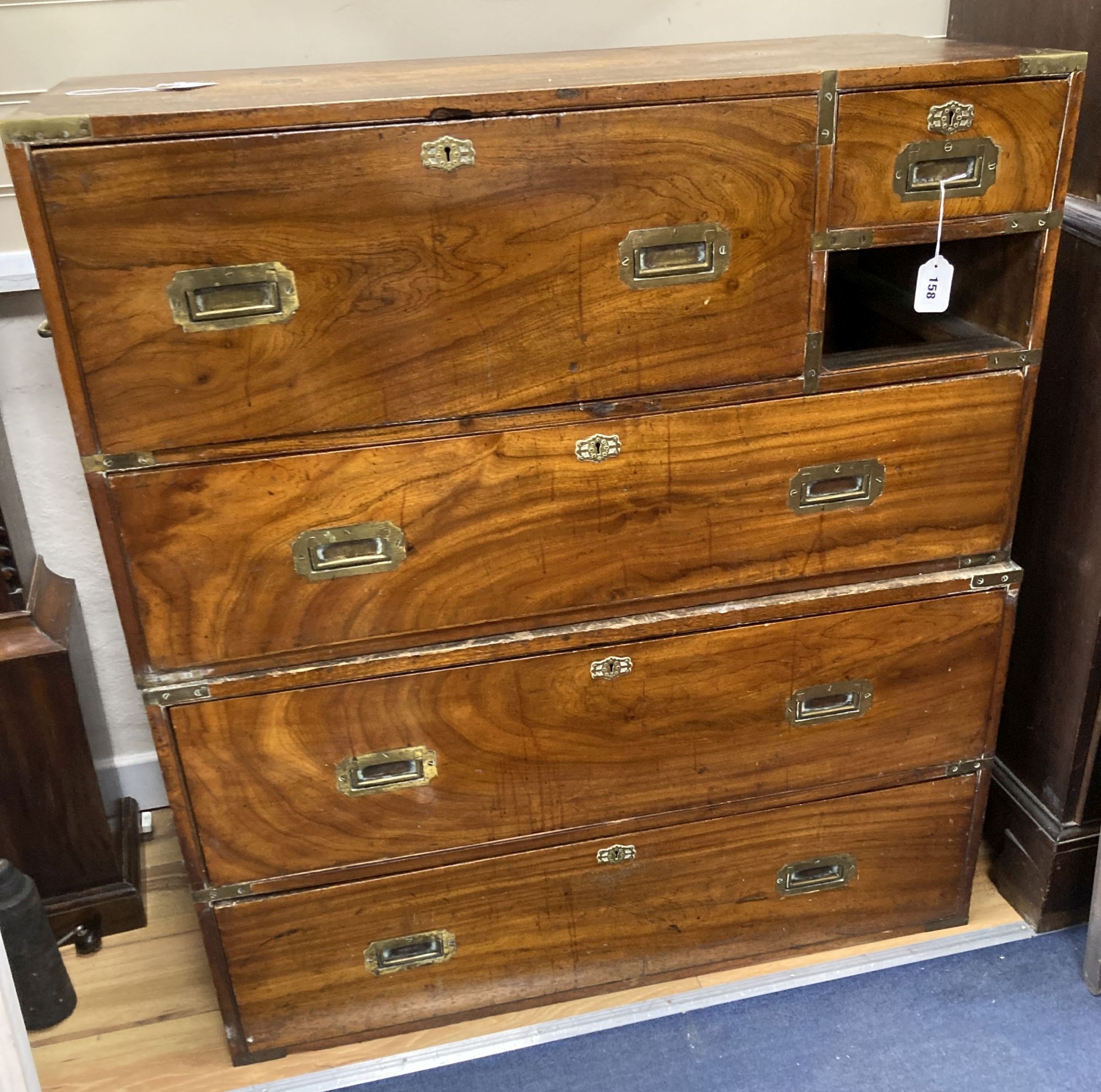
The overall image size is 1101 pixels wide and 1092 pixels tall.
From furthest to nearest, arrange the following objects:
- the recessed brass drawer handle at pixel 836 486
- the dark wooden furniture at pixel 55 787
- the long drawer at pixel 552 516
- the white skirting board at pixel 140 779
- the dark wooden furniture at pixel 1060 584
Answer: the white skirting board at pixel 140 779 < the dark wooden furniture at pixel 55 787 < the dark wooden furniture at pixel 1060 584 < the recessed brass drawer handle at pixel 836 486 < the long drawer at pixel 552 516

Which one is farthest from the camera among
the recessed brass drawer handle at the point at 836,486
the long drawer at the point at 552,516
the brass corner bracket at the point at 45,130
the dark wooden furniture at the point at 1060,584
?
the dark wooden furniture at the point at 1060,584

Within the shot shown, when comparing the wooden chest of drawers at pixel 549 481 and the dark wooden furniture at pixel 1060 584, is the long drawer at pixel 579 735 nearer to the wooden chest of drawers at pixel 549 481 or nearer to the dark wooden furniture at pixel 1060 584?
the wooden chest of drawers at pixel 549 481

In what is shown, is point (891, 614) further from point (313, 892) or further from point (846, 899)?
point (313, 892)

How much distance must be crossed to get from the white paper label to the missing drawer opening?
0.06 meters

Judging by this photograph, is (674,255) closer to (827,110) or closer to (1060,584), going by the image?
(827,110)

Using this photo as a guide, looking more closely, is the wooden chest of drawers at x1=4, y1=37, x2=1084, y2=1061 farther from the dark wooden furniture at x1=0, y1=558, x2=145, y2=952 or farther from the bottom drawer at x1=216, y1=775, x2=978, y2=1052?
the dark wooden furniture at x1=0, y1=558, x2=145, y2=952

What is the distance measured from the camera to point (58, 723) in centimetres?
155

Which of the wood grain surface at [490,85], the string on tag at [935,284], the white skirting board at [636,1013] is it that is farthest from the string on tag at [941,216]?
the white skirting board at [636,1013]

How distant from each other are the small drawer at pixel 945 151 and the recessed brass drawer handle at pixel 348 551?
585mm

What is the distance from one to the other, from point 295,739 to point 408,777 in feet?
0.48

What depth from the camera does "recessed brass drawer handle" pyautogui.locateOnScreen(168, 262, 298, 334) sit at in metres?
1.05

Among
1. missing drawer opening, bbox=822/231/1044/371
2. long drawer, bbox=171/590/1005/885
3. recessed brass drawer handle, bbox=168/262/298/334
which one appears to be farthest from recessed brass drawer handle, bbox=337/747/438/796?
missing drawer opening, bbox=822/231/1044/371

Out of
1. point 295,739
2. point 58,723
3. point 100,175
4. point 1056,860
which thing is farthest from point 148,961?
point 1056,860

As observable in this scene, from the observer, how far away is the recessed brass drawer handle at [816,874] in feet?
4.99
